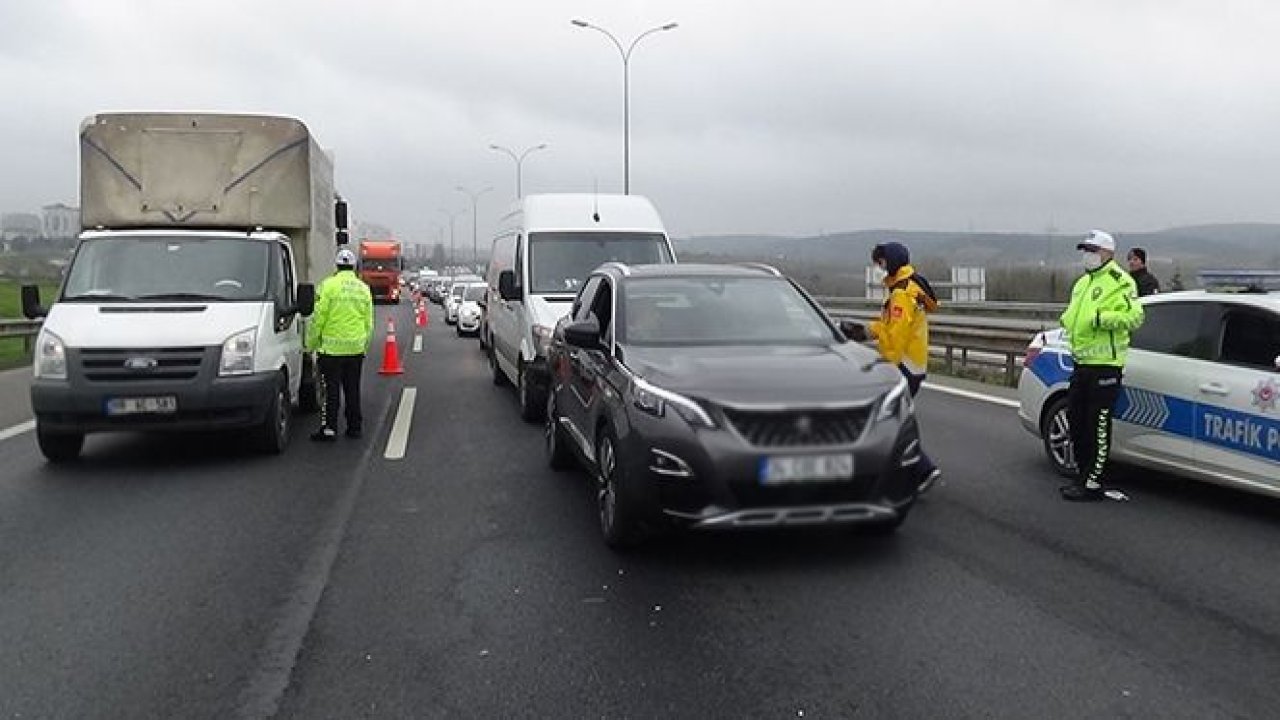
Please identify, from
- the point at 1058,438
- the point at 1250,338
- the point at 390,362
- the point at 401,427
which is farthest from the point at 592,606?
the point at 390,362

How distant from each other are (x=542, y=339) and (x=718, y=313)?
138 inches

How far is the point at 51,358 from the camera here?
8.10 metres

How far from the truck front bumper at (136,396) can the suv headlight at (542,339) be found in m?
2.73

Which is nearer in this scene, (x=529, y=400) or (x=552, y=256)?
(x=529, y=400)

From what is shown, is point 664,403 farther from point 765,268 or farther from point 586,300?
point 586,300

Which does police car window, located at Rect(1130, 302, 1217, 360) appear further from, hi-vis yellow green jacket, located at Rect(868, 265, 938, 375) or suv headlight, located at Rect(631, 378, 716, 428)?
suv headlight, located at Rect(631, 378, 716, 428)

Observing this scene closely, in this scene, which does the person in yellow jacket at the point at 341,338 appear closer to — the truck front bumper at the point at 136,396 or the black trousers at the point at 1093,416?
the truck front bumper at the point at 136,396

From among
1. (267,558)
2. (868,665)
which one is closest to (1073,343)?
(868,665)

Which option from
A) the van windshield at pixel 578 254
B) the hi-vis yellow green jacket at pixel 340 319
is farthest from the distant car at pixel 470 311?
the hi-vis yellow green jacket at pixel 340 319

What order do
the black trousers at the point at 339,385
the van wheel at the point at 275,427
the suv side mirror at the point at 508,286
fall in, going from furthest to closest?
the suv side mirror at the point at 508,286 → the black trousers at the point at 339,385 → the van wheel at the point at 275,427

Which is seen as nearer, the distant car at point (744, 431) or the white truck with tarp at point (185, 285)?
the distant car at point (744, 431)

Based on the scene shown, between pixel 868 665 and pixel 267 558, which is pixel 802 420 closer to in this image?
pixel 868 665

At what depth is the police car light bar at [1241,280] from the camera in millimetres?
7316

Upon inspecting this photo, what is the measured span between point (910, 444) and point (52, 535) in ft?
17.0
